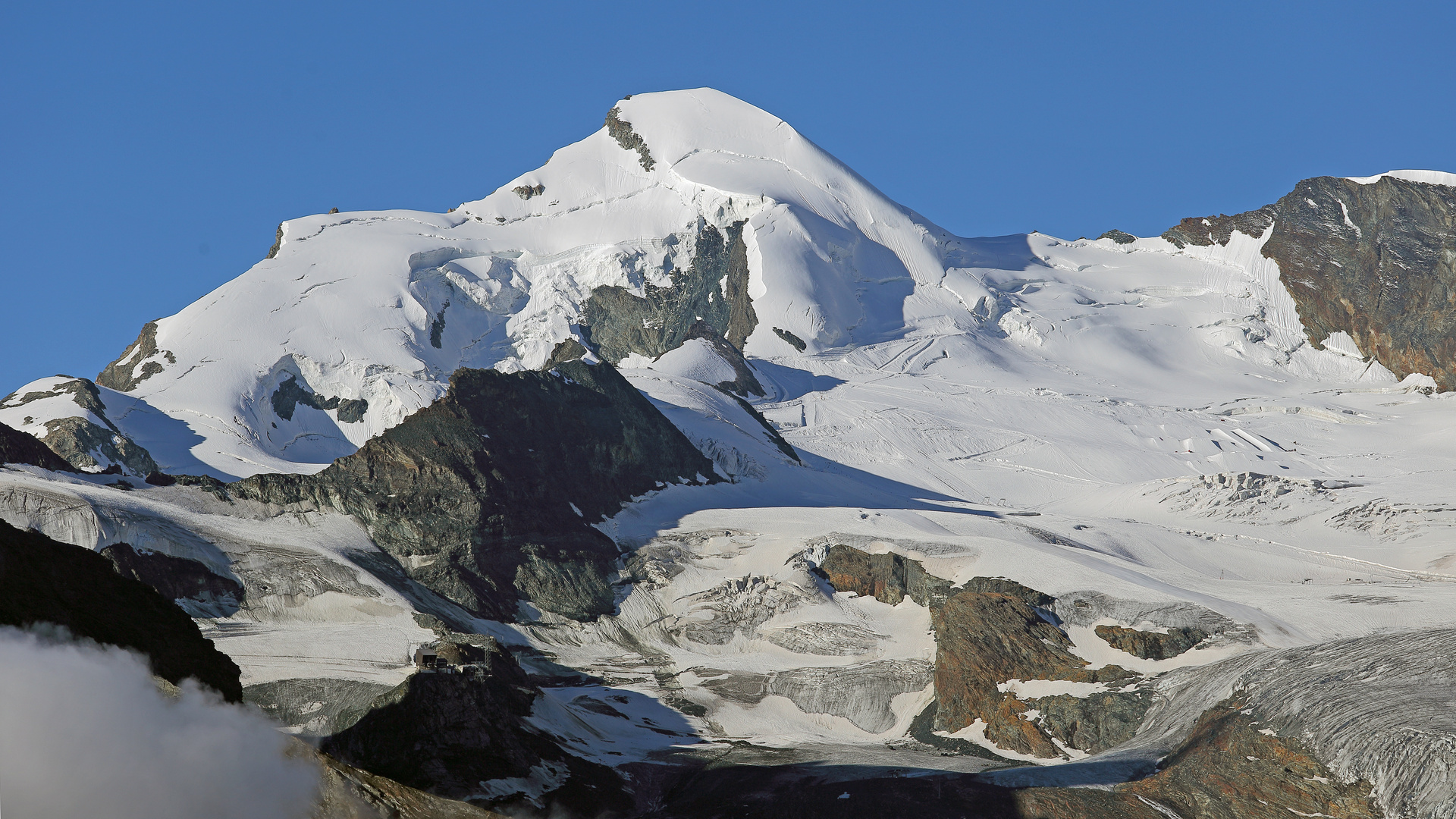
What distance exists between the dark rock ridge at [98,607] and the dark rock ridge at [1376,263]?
140520 millimetres

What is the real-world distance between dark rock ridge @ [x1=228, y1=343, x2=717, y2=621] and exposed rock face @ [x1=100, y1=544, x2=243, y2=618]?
28.8 ft

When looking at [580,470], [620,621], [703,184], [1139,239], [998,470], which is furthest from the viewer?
[1139,239]

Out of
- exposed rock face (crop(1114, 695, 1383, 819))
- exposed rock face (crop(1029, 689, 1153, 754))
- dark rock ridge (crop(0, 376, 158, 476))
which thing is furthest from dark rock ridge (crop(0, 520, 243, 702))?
dark rock ridge (crop(0, 376, 158, 476))

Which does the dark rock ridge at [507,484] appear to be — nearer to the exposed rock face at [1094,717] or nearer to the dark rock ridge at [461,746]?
the dark rock ridge at [461,746]

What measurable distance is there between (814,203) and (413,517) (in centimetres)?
9774

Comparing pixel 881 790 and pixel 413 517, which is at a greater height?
pixel 413 517

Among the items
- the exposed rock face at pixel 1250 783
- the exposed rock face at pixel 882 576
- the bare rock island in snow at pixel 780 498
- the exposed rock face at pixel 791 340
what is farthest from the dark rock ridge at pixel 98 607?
the exposed rock face at pixel 791 340

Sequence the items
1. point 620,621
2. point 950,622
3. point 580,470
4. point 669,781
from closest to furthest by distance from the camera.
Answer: point 669,781 < point 950,622 < point 620,621 < point 580,470

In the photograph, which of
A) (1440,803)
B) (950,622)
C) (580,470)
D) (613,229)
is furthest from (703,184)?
(1440,803)

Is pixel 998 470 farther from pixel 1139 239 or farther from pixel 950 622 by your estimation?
pixel 1139 239

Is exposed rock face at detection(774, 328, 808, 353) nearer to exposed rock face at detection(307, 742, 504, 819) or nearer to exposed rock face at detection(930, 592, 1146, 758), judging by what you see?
exposed rock face at detection(930, 592, 1146, 758)

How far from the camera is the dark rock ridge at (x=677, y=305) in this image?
15588 centimetres

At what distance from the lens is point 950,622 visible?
65.9 metres

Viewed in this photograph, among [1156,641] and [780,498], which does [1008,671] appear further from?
[780,498]
